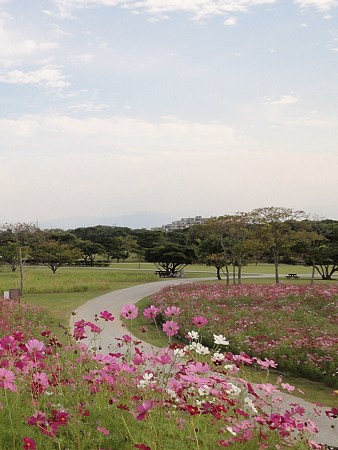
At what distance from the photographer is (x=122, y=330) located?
15.0 metres

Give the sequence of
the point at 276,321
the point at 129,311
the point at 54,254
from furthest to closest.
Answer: the point at 54,254 < the point at 276,321 < the point at 129,311

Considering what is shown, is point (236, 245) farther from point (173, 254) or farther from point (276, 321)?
point (276, 321)

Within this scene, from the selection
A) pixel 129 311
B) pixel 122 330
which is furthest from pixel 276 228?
pixel 129 311

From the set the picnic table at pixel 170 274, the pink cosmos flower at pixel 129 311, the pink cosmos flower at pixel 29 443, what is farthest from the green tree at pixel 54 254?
the pink cosmos flower at pixel 29 443

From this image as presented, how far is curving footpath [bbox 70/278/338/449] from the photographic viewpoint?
20.1 feet

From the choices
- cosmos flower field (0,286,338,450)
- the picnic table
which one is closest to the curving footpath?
cosmos flower field (0,286,338,450)

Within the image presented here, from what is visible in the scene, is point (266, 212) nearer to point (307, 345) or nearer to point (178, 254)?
point (178, 254)

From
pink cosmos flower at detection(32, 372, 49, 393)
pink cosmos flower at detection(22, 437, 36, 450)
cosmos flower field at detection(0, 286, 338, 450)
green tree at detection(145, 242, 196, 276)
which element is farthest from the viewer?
green tree at detection(145, 242, 196, 276)

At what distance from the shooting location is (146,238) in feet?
221

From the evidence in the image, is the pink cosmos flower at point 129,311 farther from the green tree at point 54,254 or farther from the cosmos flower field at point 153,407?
the green tree at point 54,254

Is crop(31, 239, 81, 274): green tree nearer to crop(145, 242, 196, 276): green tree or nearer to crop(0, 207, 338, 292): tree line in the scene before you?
crop(0, 207, 338, 292): tree line

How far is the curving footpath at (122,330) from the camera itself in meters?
6.13

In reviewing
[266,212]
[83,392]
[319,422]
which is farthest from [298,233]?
[83,392]

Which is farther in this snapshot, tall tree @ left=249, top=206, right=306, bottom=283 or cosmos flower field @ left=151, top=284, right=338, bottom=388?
tall tree @ left=249, top=206, right=306, bottom=283
